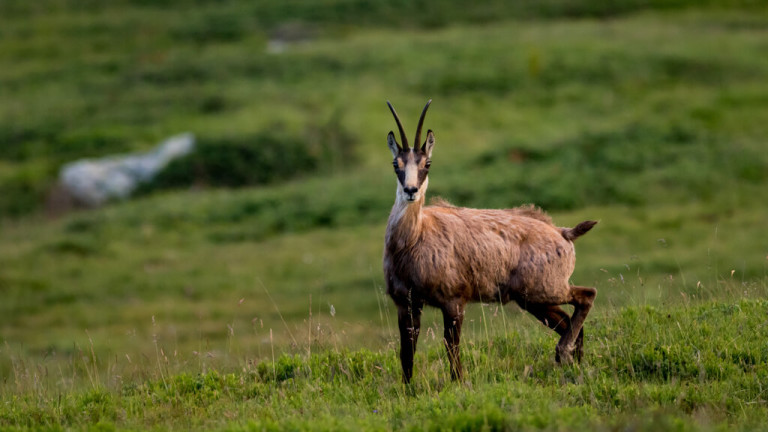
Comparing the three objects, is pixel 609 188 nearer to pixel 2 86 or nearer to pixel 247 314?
pixel 247 314

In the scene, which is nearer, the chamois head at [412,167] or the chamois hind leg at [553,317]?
the chamois head at [412,167]

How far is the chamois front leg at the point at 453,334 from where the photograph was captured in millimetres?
8469

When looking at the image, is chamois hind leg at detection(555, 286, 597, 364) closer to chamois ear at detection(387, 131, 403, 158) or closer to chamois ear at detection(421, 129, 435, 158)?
chamois ear at detection(421, 129, 435, 158)

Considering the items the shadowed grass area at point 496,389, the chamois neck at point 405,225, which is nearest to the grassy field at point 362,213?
the shadowed grass area at point 496,389

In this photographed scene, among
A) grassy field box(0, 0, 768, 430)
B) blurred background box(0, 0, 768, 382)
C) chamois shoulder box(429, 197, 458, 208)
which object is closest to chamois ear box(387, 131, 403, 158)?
chamois shoulder box(429, 197, 458, 208)

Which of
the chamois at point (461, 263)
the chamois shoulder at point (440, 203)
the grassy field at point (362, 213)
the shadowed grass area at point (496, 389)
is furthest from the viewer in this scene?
the chamois shoulder at point (440, 203)

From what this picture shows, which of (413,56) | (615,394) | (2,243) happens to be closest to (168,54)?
(413,56)

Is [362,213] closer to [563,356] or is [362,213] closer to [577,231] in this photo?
[577,231]

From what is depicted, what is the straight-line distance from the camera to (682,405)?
740cm

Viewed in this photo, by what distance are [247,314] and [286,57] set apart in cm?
3035

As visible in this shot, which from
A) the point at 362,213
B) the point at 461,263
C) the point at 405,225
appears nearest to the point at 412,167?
the point at 405,225

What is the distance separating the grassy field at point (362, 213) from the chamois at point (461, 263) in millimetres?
328

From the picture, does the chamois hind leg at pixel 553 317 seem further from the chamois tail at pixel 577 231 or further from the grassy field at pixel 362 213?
the chamois tail at pixel 577 231

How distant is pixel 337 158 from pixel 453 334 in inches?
1070
